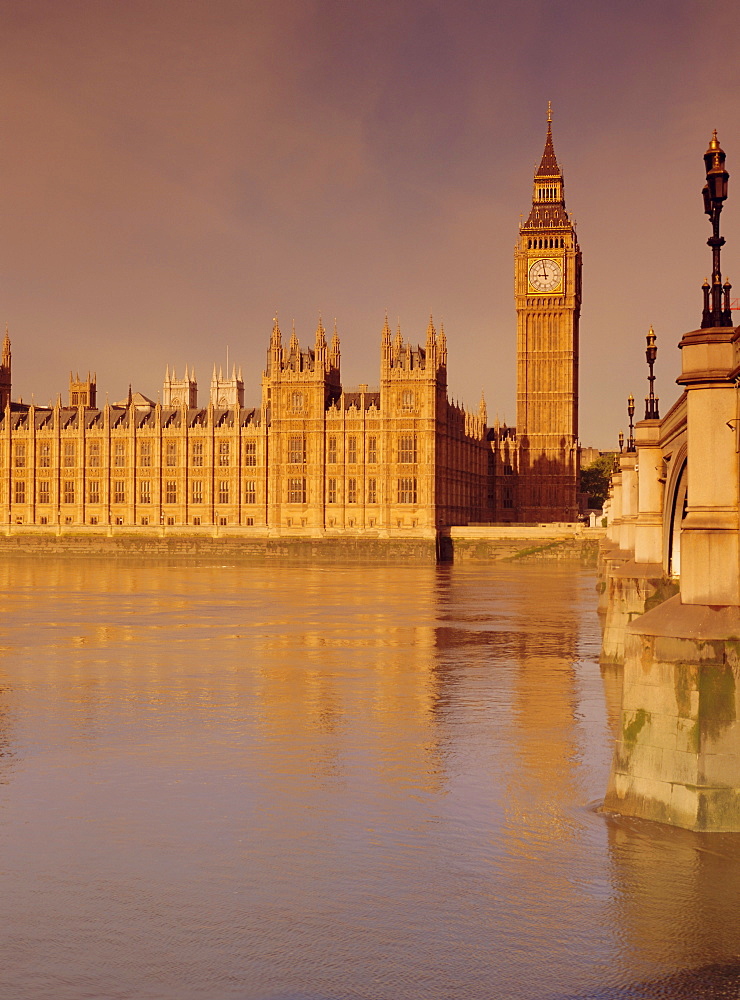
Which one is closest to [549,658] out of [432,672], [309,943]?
[432,672]

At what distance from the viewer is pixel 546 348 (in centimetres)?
15200

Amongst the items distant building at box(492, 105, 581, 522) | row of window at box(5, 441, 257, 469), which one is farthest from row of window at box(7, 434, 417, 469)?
distant building at box(492, 105, 581, 522)

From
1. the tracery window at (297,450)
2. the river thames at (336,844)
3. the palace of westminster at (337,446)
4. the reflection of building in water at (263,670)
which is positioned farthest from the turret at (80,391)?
the river thames at (336,844)

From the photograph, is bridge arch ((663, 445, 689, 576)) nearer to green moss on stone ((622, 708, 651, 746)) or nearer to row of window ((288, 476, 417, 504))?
green moss on stone ((622, 708, 651, 746))

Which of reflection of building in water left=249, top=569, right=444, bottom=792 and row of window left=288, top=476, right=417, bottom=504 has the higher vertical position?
row of window left=288, top=476, right=417, bottom=504

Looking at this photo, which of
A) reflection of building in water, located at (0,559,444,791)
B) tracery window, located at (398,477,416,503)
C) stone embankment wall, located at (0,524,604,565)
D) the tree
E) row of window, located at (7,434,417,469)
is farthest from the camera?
the tree

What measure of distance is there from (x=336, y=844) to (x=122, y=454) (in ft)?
407

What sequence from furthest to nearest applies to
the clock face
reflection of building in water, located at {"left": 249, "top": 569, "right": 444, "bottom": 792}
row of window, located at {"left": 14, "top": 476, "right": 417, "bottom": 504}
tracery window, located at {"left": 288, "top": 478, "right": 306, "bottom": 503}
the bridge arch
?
the clock face, tracery window, located at {"left": 288, "top": 478, "right": 306, "bottom": 503}, row of window, located at {"left": 14, "top": 476, "right": 417, "bottom": 504}, the bridge arch, reflection of building in water, located at {"left": 249, "top": 569, "right": 444, "bottom": 792}

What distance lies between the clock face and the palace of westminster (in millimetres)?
177

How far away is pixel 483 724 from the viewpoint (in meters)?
26.2

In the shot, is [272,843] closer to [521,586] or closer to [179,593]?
[179,593]

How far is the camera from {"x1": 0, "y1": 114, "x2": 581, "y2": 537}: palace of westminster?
121625 millimetres

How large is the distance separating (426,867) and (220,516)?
118110 mm

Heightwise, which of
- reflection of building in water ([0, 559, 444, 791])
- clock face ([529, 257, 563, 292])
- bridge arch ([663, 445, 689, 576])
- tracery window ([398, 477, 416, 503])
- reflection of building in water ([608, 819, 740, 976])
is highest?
clock face ([529, 257, 563, 292])
